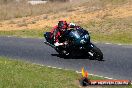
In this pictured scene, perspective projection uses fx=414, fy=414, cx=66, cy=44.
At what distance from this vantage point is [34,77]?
13602 mm

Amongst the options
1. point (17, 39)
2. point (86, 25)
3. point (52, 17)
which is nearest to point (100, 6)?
point (52, 17)

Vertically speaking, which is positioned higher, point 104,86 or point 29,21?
point 104,86

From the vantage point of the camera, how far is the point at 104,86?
13.0 m

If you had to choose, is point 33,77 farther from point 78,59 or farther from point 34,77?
point 78,59

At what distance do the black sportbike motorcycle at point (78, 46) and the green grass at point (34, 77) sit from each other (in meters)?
2.65

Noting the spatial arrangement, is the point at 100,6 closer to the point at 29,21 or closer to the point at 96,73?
the point at 29,21

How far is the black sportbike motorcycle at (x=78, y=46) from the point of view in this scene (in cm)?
1780

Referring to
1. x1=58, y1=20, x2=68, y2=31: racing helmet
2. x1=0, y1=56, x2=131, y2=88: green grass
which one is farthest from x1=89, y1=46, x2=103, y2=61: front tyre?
x1=0, y1=56, x2=131, y2=88: green grass

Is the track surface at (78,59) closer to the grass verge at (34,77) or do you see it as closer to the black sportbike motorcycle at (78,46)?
the black sportbike motorcycle at (78,46)

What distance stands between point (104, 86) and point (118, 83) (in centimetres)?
52

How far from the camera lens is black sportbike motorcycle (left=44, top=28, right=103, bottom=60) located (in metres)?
17.8

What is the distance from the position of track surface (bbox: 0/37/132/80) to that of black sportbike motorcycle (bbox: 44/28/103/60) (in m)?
0.37

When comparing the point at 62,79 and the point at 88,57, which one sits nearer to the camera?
the point at 62,79

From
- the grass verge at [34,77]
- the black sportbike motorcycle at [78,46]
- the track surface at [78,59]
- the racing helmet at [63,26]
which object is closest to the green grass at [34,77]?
the grass verge at [34,77]
